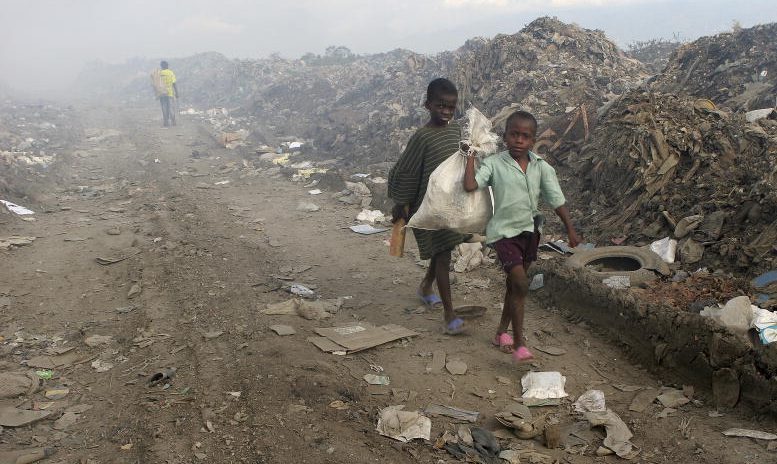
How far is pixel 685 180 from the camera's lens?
5891mm

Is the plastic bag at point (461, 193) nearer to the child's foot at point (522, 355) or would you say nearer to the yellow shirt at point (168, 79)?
the child's foot at point (522, 355)

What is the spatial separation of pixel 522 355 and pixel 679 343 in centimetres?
93

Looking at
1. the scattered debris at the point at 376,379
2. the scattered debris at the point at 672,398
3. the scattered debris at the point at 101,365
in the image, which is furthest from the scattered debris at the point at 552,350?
the scattered debris at the point at 101,365

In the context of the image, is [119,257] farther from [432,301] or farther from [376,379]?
[376,379]

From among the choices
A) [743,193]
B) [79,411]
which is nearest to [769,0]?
[743,193]

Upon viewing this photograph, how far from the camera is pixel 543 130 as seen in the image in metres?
8.55

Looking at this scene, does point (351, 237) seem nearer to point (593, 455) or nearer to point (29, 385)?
point (29, 385)

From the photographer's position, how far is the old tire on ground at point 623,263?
4551 millimetres

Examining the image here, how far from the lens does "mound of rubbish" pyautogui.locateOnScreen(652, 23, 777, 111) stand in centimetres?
783

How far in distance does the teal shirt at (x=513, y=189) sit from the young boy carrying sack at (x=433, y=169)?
1.81 ft

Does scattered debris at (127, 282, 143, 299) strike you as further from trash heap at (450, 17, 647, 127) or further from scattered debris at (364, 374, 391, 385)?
trash heap at (450, 17, 647, 127)

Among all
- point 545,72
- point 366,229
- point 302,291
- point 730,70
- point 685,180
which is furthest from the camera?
point 545,72

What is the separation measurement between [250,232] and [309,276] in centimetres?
182

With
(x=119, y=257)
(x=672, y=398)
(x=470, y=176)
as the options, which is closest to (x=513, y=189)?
(x=470, y=176)
